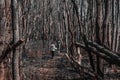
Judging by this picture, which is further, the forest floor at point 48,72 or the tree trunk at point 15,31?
the forest floor at point 48,72

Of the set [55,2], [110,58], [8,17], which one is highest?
[55,2]

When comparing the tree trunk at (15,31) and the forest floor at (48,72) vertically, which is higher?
the tree trunk at (15,31)

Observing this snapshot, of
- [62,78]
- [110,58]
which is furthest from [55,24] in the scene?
[110,58]

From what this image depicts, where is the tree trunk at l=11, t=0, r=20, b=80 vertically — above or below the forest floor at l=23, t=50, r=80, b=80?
above

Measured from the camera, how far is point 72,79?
13.5 meters

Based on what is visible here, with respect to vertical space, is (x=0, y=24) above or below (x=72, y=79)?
above

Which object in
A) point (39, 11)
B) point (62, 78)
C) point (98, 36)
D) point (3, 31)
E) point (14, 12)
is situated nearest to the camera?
point (3, 31)

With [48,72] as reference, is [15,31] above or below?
above

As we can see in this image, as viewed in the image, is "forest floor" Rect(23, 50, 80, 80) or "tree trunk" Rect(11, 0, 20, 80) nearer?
"tree trunk" Rect(11, 0, 20, 80)

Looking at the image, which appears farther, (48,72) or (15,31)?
(48,72)

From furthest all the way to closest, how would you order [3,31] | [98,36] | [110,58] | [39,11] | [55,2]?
[55,2] → [39,11] → [98,36] → [3,31] → [110,58]

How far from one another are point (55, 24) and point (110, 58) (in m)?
58.8

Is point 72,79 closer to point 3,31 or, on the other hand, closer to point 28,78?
point 28,78

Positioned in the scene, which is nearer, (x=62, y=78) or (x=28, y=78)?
(x=28, y=78)
